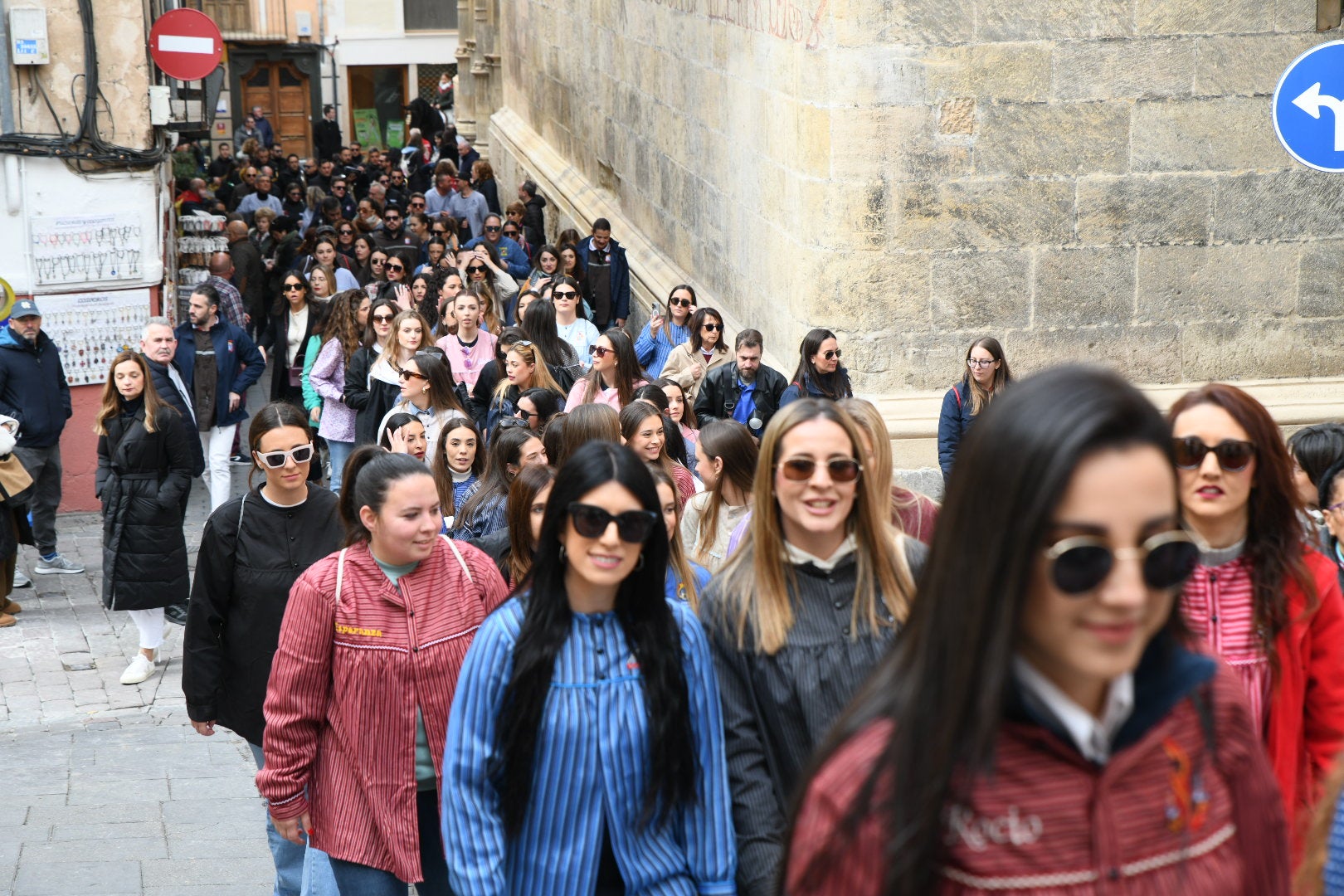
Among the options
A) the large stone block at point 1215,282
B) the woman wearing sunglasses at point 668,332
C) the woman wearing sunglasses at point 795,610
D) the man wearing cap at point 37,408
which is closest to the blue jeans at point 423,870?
the woman wearing sunglasses at point 795,610

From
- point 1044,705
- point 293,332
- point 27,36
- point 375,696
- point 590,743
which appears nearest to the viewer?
point 1044,705

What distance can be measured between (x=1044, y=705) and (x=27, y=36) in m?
11.1

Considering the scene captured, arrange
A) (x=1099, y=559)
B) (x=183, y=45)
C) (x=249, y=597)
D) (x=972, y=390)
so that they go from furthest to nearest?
(x=183, y=45) → (x=972, y=390) → (x=249, y=597) → (x=1099, y=559)

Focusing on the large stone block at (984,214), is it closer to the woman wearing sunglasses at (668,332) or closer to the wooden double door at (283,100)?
the woman wearing sunglasses at (668,332)

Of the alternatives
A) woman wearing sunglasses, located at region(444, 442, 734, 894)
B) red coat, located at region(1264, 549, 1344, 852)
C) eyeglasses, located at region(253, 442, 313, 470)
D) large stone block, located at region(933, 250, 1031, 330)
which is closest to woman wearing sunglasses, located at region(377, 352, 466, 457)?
large stone block, located at region(933, 250, 1031, 330)

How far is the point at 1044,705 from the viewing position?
191 cm

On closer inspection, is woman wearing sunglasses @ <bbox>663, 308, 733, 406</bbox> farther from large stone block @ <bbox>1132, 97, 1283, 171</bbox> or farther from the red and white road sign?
the red and white road sign

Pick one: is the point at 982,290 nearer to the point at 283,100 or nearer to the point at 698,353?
the point at 698,353

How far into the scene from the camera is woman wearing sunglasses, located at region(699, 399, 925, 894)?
3.37 metres

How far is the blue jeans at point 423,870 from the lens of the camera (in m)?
4.40

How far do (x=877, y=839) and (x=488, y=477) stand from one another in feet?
15.5

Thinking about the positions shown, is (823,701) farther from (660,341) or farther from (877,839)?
(660,341)

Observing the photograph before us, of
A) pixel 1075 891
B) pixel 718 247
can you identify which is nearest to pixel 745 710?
pixel 1075 891

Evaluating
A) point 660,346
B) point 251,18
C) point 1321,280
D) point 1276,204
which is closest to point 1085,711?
point 1276,204
